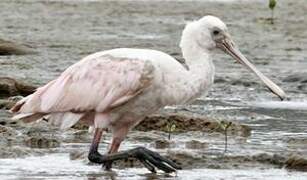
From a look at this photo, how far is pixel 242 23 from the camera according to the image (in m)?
24.2

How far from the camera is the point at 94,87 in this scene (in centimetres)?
1084

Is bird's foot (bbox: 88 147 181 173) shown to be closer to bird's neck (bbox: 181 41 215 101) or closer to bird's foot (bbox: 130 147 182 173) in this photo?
bird's foot (bbox: 130 147 182 173)

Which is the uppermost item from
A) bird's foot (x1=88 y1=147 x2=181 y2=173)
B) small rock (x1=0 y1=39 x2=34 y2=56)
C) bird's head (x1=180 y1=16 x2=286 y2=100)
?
bird's head (x1=180 y1=16 x2=286 y2=100)

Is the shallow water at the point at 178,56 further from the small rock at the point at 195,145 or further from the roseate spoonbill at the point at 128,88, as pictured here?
the roseate spoonbill at the point at 128,88

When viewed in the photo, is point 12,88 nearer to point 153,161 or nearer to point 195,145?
point 195,145

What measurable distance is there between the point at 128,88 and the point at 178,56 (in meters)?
9.53

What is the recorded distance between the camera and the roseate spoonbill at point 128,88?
34.6 feet

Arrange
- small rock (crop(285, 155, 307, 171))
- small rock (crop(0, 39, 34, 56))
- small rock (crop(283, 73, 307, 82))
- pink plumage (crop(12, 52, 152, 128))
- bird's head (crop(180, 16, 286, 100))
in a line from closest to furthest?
pink plumage (crop(12, 52, 152, 128)) → bird's head (crop(180, 16, 286, 100)) → small rock (crop(285, 155, 307, 171)) → small rock (crop(283, 73, 307, 82)) → small rock (crop(0, 39, 34, 56))

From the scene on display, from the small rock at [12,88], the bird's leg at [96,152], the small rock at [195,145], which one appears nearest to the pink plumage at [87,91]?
the bird's leg at [96,152]

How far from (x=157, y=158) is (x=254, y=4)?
1680cm

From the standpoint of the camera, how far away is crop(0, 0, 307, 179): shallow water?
10.9m

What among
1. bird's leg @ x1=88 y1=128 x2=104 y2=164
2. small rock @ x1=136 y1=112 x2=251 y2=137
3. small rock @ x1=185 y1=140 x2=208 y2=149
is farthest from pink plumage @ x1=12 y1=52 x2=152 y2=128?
small rock @ x1=136 y1=112 x2=251 y2=137

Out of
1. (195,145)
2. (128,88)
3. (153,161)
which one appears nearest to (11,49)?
(195,145)

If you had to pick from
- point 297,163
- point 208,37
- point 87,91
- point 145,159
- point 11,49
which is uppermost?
point 208,37
